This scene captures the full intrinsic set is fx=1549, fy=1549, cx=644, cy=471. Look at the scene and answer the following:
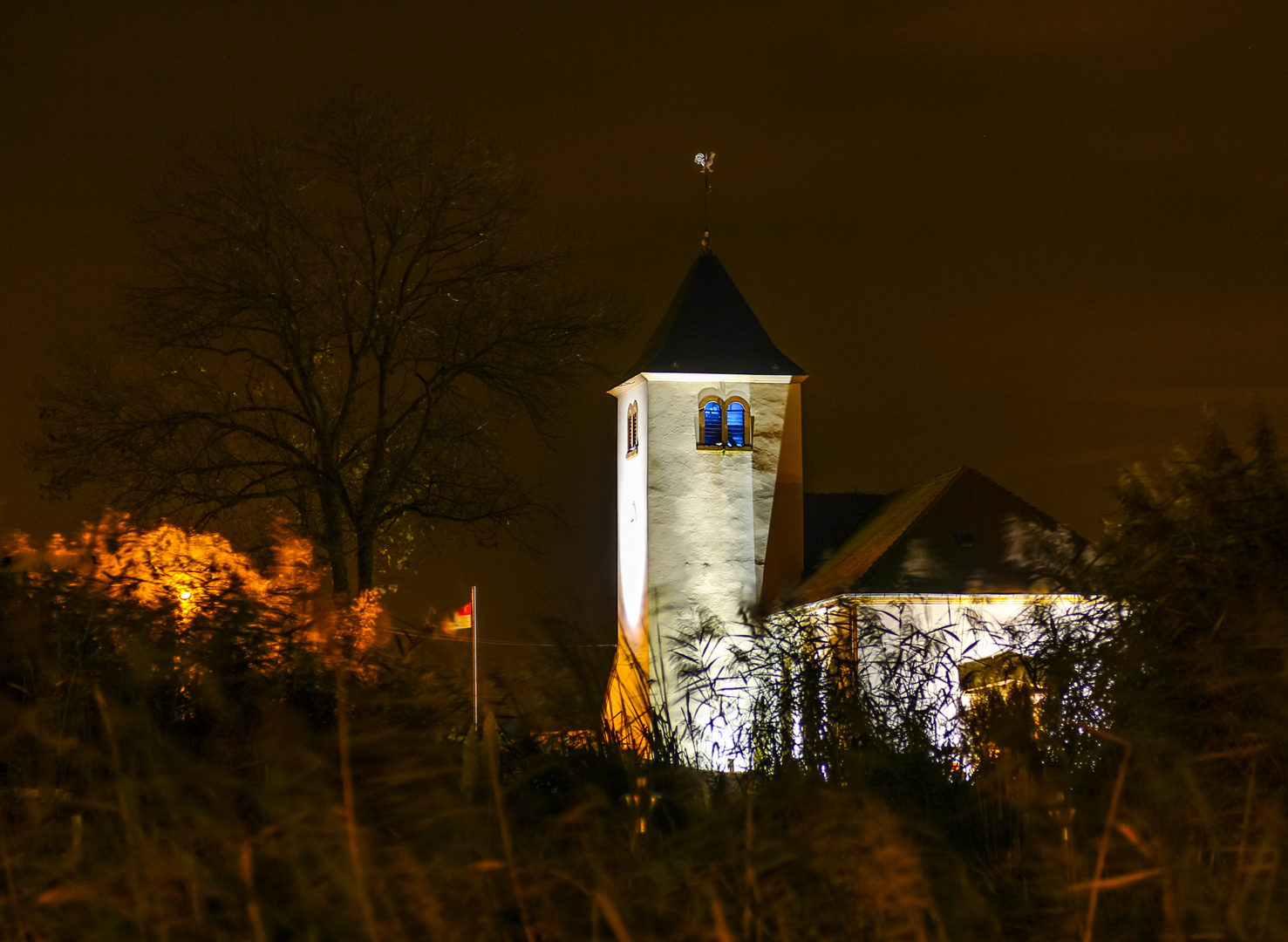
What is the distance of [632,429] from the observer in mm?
36844

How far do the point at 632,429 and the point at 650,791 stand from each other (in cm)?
3009

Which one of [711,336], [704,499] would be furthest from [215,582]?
[711,336]

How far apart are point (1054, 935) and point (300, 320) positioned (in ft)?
77.8

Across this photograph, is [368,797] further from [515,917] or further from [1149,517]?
[1149,517]

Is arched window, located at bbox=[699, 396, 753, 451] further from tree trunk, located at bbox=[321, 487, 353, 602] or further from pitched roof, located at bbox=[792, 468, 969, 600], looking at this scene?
tree trunk, located at bbox=[321, 487, 353, 602]

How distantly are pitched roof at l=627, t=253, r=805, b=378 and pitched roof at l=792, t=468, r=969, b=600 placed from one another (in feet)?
12.8

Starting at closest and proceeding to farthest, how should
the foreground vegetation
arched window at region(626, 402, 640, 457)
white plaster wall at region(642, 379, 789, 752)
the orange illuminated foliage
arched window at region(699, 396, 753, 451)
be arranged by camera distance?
the foreground vegetation → the orange illuminated foliage → white plaster wall at region(642, 379, 789, 752) → arched window at region(699, 396, 753, 451) → arched window at region(626, 402, 640, 457)

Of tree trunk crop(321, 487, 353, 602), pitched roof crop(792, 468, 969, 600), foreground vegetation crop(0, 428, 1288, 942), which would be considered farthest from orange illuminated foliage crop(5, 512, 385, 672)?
pitched roof crop(792, 468, 969, 600)

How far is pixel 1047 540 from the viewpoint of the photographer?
8.44 meters

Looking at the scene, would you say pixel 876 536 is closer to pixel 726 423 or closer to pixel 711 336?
pixel 726 423

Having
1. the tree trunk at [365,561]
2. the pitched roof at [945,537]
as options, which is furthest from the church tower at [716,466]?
the tree trunk at [365,561]

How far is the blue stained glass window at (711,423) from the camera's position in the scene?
3550 centimetres

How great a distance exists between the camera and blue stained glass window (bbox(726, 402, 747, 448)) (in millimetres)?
35500

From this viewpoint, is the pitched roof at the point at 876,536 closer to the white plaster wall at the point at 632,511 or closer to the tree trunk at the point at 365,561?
the white plaster wall at the point at 632,511
